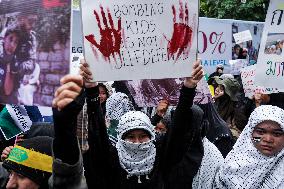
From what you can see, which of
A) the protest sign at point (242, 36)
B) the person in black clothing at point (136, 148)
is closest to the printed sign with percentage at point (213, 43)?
the protest sign at point (242, 36)

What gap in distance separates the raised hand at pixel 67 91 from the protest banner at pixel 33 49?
215 mm

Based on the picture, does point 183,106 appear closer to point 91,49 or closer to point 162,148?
point 162,148

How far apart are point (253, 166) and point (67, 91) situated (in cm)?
171

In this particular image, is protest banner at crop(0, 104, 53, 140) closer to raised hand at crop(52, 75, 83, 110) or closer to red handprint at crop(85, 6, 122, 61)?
red handprint at crop(85, 6, 122, 61)

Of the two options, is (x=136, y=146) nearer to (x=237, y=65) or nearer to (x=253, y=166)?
(x=253, y=166)

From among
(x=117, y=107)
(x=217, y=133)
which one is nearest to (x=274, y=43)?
(x=217, y=133)

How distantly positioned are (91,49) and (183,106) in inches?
27.5

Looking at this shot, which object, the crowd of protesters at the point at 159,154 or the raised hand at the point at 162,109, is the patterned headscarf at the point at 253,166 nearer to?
the crowd of protesters at the point at 159,154

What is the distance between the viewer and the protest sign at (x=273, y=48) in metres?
3.89

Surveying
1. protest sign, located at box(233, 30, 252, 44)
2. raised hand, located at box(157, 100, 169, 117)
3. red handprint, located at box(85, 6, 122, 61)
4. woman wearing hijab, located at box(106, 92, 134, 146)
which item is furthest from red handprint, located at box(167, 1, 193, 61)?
protest sign, located at box(233, 30, 252, 44)

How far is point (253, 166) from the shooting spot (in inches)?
118

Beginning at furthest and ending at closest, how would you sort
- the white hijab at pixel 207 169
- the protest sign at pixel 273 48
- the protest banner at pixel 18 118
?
the protest sign at pixel 273 48
the protest banner at pixel 18 118
the white hijab at pixel 207 169

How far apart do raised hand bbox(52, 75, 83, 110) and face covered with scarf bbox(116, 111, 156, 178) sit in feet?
4.07

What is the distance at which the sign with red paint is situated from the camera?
2414 millimetres
